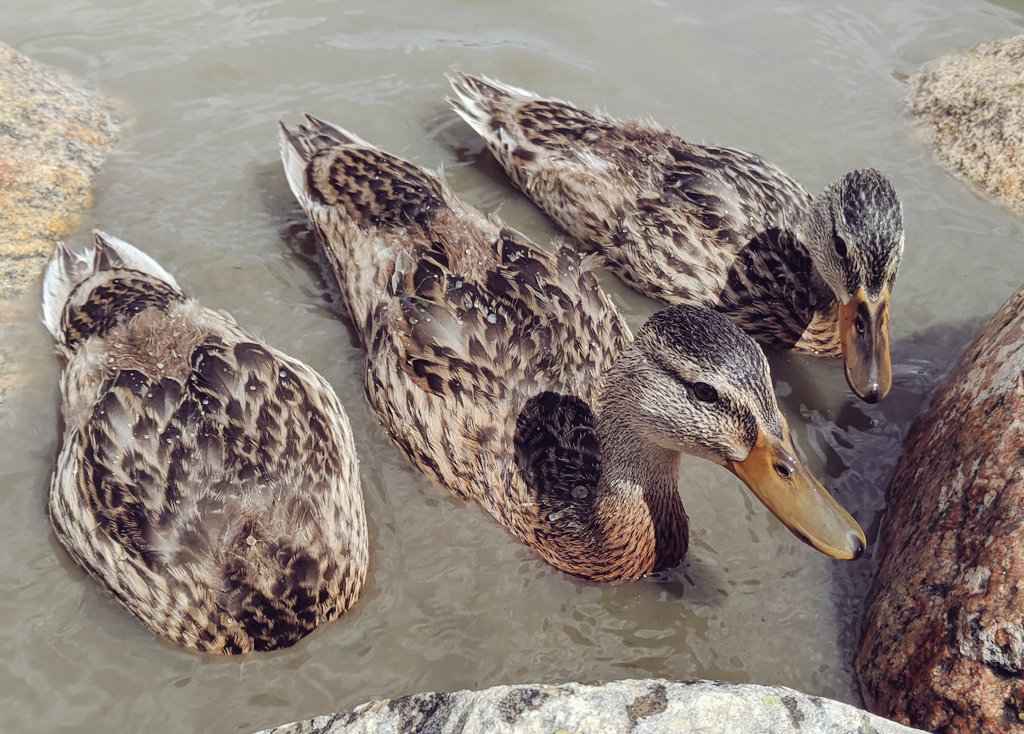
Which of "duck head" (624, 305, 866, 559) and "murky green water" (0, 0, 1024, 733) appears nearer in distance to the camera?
"duck head" (624, 305, 866, 559)

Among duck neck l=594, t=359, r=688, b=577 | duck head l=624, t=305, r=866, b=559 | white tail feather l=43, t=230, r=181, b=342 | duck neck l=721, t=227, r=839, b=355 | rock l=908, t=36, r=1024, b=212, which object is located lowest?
white tail feather l=43, t=230, r=181, b=342

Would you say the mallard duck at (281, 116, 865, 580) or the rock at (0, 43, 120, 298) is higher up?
the mallard duck at (281, 116, 865, 580)

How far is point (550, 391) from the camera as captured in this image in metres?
4.43

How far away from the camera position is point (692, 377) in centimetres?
366

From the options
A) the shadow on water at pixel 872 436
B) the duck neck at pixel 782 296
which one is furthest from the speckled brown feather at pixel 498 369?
the duck neck at pixel 782 296

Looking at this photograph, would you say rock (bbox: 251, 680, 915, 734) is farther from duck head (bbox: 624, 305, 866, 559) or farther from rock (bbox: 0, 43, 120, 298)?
rock (bbox: 0, 43, 120, 298)

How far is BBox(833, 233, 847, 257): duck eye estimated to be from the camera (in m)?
4.88

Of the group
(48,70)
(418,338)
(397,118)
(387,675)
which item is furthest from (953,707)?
(48,70)

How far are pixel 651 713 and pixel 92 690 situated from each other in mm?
2492

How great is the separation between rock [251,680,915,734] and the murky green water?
1246mm

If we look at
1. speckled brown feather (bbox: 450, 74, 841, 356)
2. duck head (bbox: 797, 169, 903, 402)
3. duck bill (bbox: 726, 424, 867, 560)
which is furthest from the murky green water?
duck bill (bbox: 726, 424, 867, 560)

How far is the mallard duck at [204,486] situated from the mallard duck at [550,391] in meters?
0.57

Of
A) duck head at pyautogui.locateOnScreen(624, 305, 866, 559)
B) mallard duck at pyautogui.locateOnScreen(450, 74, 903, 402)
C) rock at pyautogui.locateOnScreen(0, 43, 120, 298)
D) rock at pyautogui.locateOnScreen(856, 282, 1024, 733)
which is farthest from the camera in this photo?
rock at pyautogui.locateOnScreen(0, 43, 120, 298)

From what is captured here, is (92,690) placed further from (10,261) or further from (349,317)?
(10,261)
